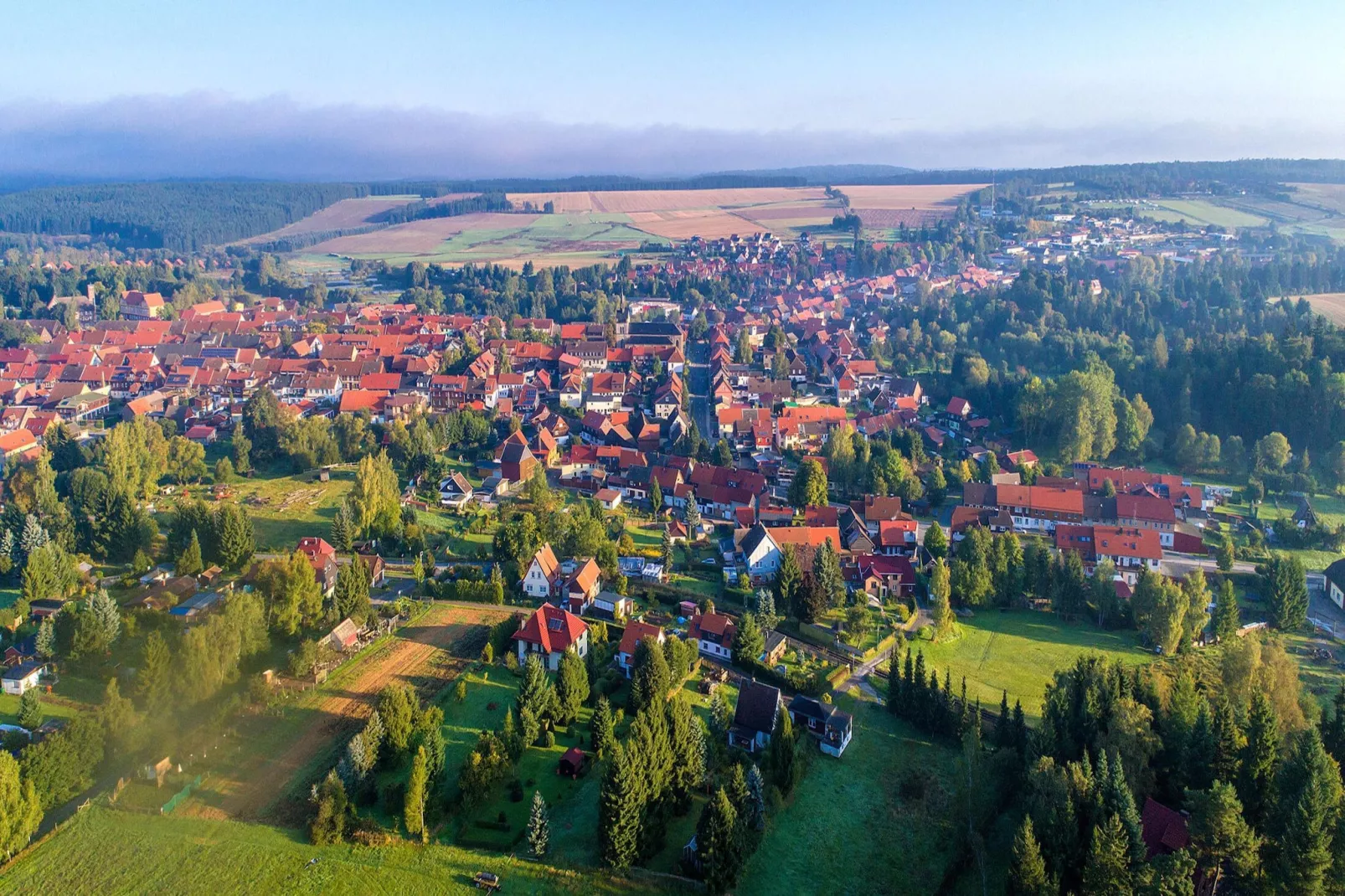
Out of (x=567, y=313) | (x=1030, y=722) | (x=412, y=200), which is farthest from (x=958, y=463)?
(x=412, y=200)

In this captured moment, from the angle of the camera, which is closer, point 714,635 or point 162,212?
point 714,635

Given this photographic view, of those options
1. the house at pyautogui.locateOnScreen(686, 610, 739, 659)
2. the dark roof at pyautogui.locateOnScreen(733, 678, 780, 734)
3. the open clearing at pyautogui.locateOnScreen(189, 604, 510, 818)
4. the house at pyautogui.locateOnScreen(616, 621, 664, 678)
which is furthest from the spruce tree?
the open clearing at pyautogui.locateOnScreen(189, 604, 510, 818)

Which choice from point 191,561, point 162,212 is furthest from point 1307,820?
point 162,212

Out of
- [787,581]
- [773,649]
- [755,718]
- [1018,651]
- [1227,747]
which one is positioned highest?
[1227,747]

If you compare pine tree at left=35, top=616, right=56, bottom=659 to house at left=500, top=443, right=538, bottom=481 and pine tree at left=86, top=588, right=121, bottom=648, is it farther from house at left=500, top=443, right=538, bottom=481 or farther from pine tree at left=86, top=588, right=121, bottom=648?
house at left=500, top=443, right=538, bottom=481

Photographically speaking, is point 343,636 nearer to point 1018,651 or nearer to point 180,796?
point 180,796

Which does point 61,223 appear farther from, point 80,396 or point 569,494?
point 569,494

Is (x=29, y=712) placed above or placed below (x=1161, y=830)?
above

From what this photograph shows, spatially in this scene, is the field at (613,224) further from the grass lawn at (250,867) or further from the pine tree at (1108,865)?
the pine tree at (1108,865)

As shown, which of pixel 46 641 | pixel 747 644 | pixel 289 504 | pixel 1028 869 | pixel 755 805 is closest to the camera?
pixel 1028 869

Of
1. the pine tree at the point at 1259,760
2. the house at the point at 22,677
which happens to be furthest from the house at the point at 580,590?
the pine tree at the point at 1259,760
